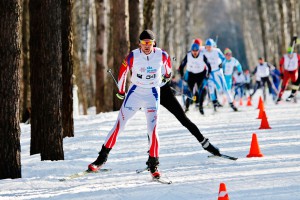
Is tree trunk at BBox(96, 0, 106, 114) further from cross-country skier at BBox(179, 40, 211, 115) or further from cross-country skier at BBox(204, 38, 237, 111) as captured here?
cross-country skier at BBox(179, 40, 211, 115)

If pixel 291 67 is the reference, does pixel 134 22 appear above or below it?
above

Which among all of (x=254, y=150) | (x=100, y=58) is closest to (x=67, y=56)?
(x=254, y=150)

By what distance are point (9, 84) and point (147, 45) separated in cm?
189

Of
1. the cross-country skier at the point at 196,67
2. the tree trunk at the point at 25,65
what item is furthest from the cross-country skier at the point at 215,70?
the tree trunk at the point at 25,65

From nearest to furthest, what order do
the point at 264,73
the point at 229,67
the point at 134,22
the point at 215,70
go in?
1. the point at 215,70
2. the point at 134,22
3. the point at 229,67
4. the point at 264,73

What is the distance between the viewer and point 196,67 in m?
16.3

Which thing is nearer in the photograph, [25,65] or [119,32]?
[119,32]

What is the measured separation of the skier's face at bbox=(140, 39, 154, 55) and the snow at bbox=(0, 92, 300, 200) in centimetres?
167

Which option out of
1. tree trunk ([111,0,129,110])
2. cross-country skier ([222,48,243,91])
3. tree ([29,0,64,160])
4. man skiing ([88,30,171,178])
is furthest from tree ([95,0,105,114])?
man skiing ([88,30,171,178])

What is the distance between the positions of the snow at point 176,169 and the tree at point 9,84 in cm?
35

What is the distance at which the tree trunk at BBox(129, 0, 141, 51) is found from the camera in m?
18.6

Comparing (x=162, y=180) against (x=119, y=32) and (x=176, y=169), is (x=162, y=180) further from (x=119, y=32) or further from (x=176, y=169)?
(x=119, y=32)

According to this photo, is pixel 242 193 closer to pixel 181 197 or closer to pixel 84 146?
pixel 181 197

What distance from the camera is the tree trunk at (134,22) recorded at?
61.0 ft
